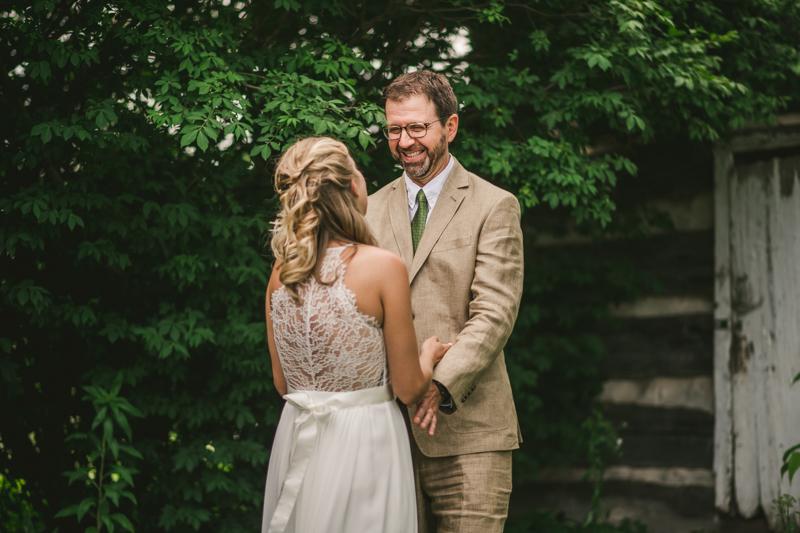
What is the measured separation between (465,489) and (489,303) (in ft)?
2.19

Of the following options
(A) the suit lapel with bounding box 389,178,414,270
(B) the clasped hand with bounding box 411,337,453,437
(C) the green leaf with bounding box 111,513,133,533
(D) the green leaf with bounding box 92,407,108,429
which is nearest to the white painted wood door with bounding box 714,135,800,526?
(A) the suit lapel with bounding box 389,178,414,270

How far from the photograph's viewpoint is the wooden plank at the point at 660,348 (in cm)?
502

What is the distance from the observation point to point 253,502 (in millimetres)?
3980

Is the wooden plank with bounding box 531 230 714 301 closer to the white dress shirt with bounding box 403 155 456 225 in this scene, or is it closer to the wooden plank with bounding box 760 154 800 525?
the wooden plank with bounding box 760 154 800 525

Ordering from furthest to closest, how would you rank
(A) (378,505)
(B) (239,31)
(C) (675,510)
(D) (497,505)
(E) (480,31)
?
(C) (675,510)
(E) (480,31)
(B) (239,31)
(D) (497,505)
(A) (378,505)

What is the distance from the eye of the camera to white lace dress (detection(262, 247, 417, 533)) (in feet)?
6.57

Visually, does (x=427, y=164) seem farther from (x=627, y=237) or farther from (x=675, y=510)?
(x=675, y=510)

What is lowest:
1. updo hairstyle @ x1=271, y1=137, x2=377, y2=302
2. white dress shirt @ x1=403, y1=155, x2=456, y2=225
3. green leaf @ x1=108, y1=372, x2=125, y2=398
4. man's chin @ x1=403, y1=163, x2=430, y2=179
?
green leaf @ x1=108, y1=372, x2=125, y2=398

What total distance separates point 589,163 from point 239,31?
2.11 metres

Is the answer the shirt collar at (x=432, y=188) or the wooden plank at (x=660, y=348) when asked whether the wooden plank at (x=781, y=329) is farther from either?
the shirt collar at (x=432, y=188)

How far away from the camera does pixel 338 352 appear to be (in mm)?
2029

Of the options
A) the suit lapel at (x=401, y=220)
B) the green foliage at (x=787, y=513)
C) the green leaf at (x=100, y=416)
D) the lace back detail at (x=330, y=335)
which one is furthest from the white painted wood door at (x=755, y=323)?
the green leaf at (x=100, y=416)

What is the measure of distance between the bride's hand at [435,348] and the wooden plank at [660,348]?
11.0ft

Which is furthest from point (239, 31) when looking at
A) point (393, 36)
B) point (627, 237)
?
point (627, 237)
